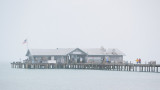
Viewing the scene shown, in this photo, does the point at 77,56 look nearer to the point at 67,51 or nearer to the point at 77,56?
the point at 77,56

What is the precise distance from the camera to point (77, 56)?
101000mm

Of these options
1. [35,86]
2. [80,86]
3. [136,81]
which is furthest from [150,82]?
[35,86]

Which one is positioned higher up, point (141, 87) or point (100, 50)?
point (100, 50)

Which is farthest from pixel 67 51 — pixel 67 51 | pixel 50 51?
pixel 50 51

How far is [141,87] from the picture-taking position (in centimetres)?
6412

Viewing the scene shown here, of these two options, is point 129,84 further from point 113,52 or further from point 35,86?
point 113,52

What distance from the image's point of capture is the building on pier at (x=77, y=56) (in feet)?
330

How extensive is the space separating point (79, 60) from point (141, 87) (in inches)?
1507

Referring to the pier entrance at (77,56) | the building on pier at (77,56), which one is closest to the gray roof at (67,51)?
the building on pier at (77,56)

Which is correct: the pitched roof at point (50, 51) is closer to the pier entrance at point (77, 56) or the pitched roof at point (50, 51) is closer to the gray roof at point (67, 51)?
the gray roof at point (67, 51)

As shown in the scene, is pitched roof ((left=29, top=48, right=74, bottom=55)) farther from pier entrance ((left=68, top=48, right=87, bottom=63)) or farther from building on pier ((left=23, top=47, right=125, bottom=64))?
pier entrance ((left=68, top=48, right=87, bottom=63))

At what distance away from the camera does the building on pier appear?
3957 inches

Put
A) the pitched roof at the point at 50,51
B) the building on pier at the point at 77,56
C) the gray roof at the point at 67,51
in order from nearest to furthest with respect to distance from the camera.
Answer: the building on pier at the point at 77,56
the gray roof at the point at 67,51
the pitched roof at the point at 50,51

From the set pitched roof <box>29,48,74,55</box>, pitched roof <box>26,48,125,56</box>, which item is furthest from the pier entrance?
pitched roof <box>29,48,74,55</box>
